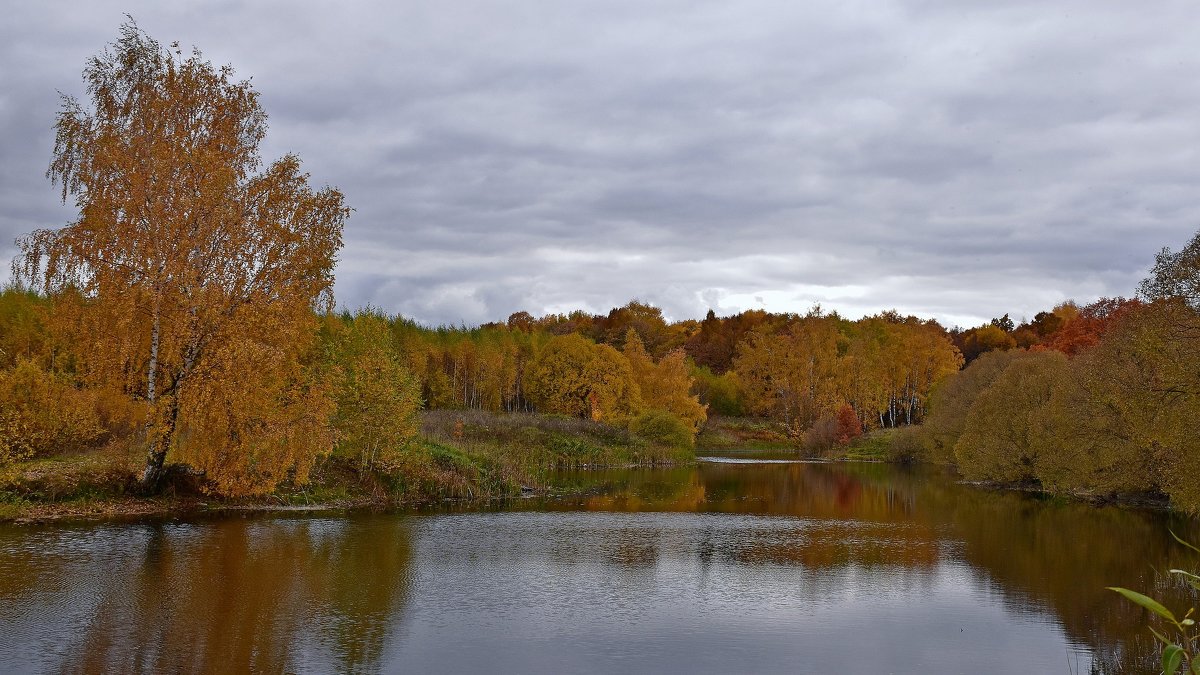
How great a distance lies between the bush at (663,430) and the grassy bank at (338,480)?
9.77 metres

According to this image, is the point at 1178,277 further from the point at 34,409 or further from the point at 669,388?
the point at 669,388

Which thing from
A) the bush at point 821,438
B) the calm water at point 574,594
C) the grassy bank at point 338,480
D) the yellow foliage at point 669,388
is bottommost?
the calm water at point 574,594

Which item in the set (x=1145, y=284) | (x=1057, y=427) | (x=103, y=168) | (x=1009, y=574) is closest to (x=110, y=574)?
(x=103, y=168)

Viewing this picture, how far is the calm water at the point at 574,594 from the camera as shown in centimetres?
1386

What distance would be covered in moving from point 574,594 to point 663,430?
1837 inches

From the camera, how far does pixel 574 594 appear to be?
59.9ft

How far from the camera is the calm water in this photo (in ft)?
45.5

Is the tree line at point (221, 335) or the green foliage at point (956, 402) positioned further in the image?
the green foliage at point (956, 402)

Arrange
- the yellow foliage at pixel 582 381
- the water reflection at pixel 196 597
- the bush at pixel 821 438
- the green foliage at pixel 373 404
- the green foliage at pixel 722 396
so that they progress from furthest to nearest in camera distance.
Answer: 1. the green foliage at pixel 722 396
2. the bush at pixel 821 438
3. the yellow foliage at pixel 582 381
4. the green foliage at pixel 373 404
5. the water reflection at pixel 196 597

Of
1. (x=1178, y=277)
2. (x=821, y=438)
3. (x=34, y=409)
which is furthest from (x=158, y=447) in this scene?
(x=821, y=438)

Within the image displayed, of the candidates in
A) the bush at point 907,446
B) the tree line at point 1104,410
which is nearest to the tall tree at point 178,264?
the tree line at point 1104,410

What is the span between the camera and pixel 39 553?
2008 centimetres

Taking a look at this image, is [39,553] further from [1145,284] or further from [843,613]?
[1145,284]

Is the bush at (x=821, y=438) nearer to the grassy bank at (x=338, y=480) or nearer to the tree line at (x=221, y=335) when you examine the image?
the grassy bank at (x=338, y=480)
